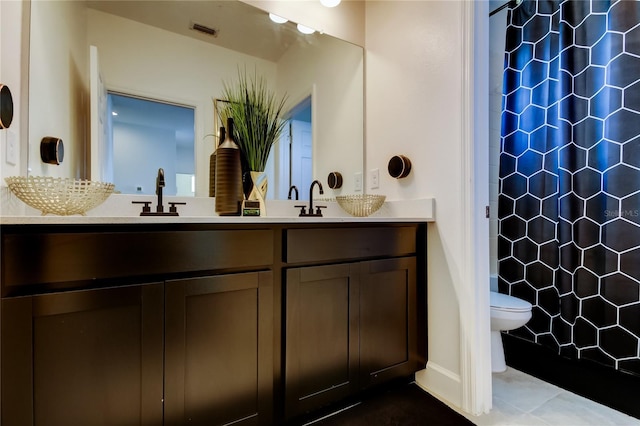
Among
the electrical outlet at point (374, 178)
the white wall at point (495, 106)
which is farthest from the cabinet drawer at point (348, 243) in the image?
the white wall at point (495, 106)

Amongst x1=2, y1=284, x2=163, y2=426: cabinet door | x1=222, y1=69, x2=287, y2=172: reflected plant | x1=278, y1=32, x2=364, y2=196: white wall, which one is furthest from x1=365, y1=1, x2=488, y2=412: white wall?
x1=2, y1=284, x2=163, y2=426: cabinet door

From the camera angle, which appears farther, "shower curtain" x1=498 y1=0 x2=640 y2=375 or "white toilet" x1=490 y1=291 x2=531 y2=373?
"white toilet" x1=490 y1=291 x2=531 y2=373

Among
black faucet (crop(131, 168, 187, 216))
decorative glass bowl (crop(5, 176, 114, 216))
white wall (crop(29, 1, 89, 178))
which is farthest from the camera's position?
black faucet (crop(131, 168, 187, 216))

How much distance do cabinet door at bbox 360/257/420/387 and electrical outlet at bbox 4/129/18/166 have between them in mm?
1296

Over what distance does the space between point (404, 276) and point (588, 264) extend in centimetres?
98

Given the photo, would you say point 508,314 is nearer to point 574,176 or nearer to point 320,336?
point 574,176

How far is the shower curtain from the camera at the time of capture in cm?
142

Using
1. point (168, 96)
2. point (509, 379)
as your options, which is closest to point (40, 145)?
point (168, 96)

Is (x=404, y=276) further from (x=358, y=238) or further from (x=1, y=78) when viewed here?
(x=1, y=78)

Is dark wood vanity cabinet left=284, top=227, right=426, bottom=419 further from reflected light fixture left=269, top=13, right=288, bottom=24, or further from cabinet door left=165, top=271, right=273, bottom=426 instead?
reflected light fixture left=269, top=13, right=288, bottom=24

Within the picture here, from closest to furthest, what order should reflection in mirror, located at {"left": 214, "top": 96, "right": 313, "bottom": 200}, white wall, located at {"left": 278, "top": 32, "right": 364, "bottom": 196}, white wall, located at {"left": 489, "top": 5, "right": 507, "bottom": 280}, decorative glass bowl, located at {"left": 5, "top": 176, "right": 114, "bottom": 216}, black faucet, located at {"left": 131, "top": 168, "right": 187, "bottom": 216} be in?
decorative glass bowl, located at {"left": 5, "top": 176, "right": 114, "bottom": 216} < black faucet, located at {"left": 131, "top": 168, "right": 187, "bottom": 216} < reflection in mirror, located at {"left": 214, "top": 96, "right": 313, "bottom": 200} < white wall, located at {"left": 278, "top": 32, "right": 364, "bottom": 196} < white wall, located at {"left": 489, "top": 5, "right": 507, "bottom": 280}

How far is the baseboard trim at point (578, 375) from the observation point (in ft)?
4.51

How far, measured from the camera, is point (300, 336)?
1.16 metres

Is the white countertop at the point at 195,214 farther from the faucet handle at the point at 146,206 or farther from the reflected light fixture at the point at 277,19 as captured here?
the reflected light fixture at the point at 277,19
